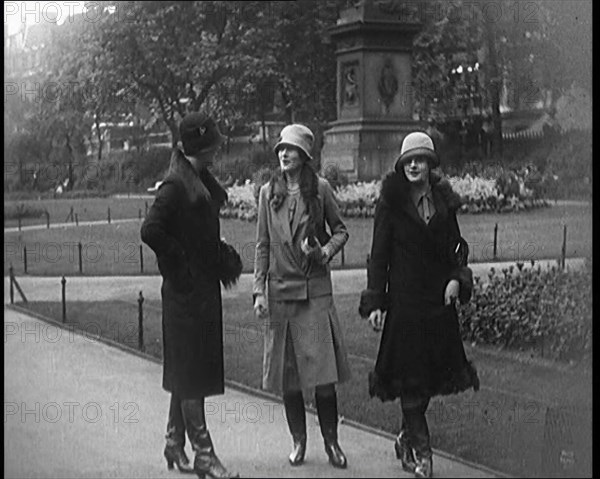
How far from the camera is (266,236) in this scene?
9.52 ft

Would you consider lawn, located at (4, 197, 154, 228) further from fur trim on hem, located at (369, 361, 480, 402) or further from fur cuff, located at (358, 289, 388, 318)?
fur trim on hem, located at (369, 361, 480, 402)

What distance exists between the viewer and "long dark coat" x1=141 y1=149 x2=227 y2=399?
113 inches

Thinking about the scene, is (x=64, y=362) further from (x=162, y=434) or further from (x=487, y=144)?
(x=487, y=144)

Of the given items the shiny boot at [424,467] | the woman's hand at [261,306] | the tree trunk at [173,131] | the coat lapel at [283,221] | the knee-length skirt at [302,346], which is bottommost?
the shiny boot at [424,467]

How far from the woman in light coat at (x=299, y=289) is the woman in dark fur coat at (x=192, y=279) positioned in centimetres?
15

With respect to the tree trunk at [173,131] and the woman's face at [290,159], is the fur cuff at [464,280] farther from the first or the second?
the tree trunk at [173,131]

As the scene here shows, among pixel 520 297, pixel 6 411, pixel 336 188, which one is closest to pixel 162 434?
pixel 6 411

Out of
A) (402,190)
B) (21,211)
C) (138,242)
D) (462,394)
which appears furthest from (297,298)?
(21,211)

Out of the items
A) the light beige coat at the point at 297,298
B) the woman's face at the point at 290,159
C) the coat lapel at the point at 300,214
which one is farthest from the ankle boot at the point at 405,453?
the woman's face at the point at 290,159

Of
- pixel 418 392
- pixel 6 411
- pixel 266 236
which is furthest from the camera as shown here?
pixel 6 411

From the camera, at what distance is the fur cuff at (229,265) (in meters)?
2.94

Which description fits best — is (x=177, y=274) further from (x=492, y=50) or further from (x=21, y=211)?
(x=492, y=50)

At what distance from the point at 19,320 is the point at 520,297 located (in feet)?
6.14

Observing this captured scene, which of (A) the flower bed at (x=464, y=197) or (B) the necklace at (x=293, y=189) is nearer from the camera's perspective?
(B) the necklace at (x=293, y=189)
